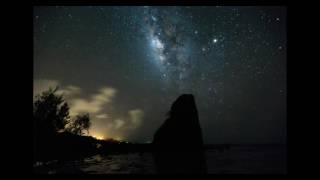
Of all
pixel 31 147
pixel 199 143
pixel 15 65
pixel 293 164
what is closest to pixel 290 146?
pixel 293 164

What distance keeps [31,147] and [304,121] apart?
3.83 metres

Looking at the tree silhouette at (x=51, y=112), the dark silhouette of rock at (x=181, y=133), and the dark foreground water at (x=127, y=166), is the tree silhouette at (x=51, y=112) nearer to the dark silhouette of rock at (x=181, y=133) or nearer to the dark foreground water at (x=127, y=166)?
the dark foreground water at (x=127, y=166)

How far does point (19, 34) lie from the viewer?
516 cm

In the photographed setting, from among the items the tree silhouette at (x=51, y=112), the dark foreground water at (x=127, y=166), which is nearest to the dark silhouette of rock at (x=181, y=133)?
the dark foreground water at (x=127, y=166)

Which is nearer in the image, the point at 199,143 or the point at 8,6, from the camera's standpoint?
the point at 8,6

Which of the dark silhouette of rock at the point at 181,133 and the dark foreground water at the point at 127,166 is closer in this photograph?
the dark foreground water at the point at 127,166

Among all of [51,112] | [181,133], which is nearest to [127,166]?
[51,112]

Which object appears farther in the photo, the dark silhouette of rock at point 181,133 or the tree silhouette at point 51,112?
the dark silhouette of rock at point 181,133

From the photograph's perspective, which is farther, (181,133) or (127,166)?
(181,133)

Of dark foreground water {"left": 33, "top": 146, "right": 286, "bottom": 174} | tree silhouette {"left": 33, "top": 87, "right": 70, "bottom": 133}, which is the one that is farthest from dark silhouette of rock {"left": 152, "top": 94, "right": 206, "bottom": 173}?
tree silhouette {"left": 33, "top": 87, "right": 70, "bottom": 133}

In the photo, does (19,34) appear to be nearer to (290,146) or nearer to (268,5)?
(268,5)

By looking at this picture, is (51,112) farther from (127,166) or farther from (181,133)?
(181,133)

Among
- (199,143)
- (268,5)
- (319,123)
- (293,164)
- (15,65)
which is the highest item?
(268,5)

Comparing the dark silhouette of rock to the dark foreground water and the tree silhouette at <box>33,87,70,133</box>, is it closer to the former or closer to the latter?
the dark foreground water
